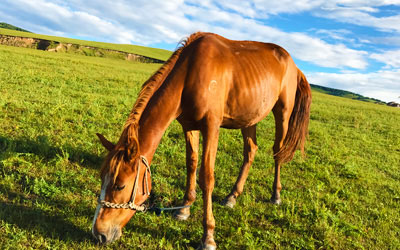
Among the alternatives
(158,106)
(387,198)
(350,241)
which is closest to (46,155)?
(158,106)

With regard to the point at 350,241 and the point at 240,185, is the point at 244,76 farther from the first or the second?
the point at 350,241

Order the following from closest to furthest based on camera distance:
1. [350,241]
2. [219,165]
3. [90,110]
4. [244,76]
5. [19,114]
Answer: [350,241]
[244,76]
[219,165]
[19,114]
[90,110]

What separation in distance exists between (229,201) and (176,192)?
0.86m

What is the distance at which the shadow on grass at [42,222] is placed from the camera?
2.92 metres

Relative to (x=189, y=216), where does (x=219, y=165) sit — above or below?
above

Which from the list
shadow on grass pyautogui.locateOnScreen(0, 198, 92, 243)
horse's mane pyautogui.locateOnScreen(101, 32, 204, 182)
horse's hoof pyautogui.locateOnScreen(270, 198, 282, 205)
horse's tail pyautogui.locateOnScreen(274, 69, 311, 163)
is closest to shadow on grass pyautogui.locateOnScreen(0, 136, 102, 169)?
shadow on grass pyautogui.locateOnScreen(0, 198, 92, 243)

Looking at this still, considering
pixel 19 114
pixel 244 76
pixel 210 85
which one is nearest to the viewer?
pixel 210 85

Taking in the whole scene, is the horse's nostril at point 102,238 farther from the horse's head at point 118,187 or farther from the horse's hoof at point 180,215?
the horse's hoof at point 180,215

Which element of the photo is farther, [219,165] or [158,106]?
[219,165]

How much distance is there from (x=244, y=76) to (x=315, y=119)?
412 inches

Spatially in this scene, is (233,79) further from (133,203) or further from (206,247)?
(206,247)

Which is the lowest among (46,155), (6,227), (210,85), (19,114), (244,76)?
(6,227)

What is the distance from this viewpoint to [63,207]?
3.44 meters

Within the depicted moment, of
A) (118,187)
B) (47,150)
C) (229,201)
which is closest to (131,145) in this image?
(118,187)
